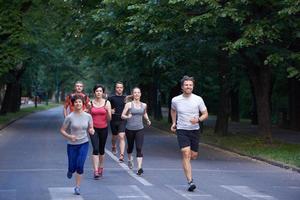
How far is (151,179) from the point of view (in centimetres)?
1288

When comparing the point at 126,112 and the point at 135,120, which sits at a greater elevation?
the point at 126,112

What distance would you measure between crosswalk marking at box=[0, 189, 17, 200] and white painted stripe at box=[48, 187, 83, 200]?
607mm

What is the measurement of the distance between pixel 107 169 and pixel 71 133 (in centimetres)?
374

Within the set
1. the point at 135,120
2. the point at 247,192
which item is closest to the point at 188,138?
the point at 247,192

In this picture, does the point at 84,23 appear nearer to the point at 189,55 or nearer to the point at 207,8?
the point at 189,55

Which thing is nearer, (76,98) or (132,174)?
(76,98)

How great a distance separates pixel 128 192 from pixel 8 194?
1.98 meters

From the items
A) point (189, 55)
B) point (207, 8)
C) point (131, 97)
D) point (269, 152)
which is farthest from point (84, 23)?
point (131, 97)

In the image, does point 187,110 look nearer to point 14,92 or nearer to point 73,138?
point 73,138

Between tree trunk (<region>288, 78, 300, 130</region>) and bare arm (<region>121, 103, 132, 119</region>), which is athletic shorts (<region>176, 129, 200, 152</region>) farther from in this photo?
tree trunk (<region>288, 78, 300, 130</region>)

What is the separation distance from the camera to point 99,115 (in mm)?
12992

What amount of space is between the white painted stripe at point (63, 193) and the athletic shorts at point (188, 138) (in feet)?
6.76

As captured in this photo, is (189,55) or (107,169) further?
(189,55)

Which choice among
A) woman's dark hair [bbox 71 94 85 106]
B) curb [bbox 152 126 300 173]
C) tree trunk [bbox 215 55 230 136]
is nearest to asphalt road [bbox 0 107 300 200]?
curb [bbox 152 126 300 173]
